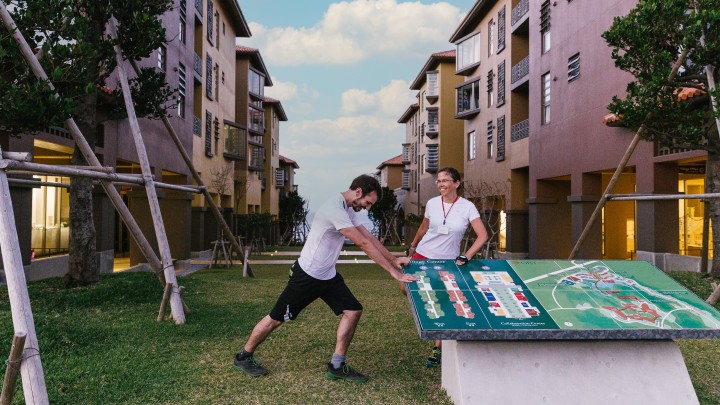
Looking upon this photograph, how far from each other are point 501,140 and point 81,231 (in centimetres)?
1996

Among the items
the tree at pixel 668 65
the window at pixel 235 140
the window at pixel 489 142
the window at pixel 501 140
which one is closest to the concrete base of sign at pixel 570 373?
the tree at pixel 668 65

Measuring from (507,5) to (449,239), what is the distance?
74.0 ft

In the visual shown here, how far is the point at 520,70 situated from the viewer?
24.6 m

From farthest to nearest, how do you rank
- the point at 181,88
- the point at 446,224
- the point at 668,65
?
the point at 181,88 < the point at 668,65 < the point at 446,224

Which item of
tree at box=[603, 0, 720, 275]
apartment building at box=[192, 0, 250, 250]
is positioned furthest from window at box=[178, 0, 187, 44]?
tree at box=[603, 0, 720, 275]

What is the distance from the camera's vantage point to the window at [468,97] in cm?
3030

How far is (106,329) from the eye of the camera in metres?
7.89

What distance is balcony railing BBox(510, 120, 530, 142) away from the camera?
2408cm

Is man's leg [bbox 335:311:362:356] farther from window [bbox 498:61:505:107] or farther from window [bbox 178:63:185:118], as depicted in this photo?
window [bbox 498:61:505:107]

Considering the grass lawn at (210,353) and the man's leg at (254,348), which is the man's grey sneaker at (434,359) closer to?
the grass lawn at (210,353)

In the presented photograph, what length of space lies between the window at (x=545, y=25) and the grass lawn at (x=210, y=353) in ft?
43.6

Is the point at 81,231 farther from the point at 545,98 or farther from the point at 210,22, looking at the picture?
the point at 210,22

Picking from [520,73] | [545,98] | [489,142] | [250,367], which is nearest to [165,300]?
[250,367]

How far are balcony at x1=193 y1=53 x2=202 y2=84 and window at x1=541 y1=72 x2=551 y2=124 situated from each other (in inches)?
551
